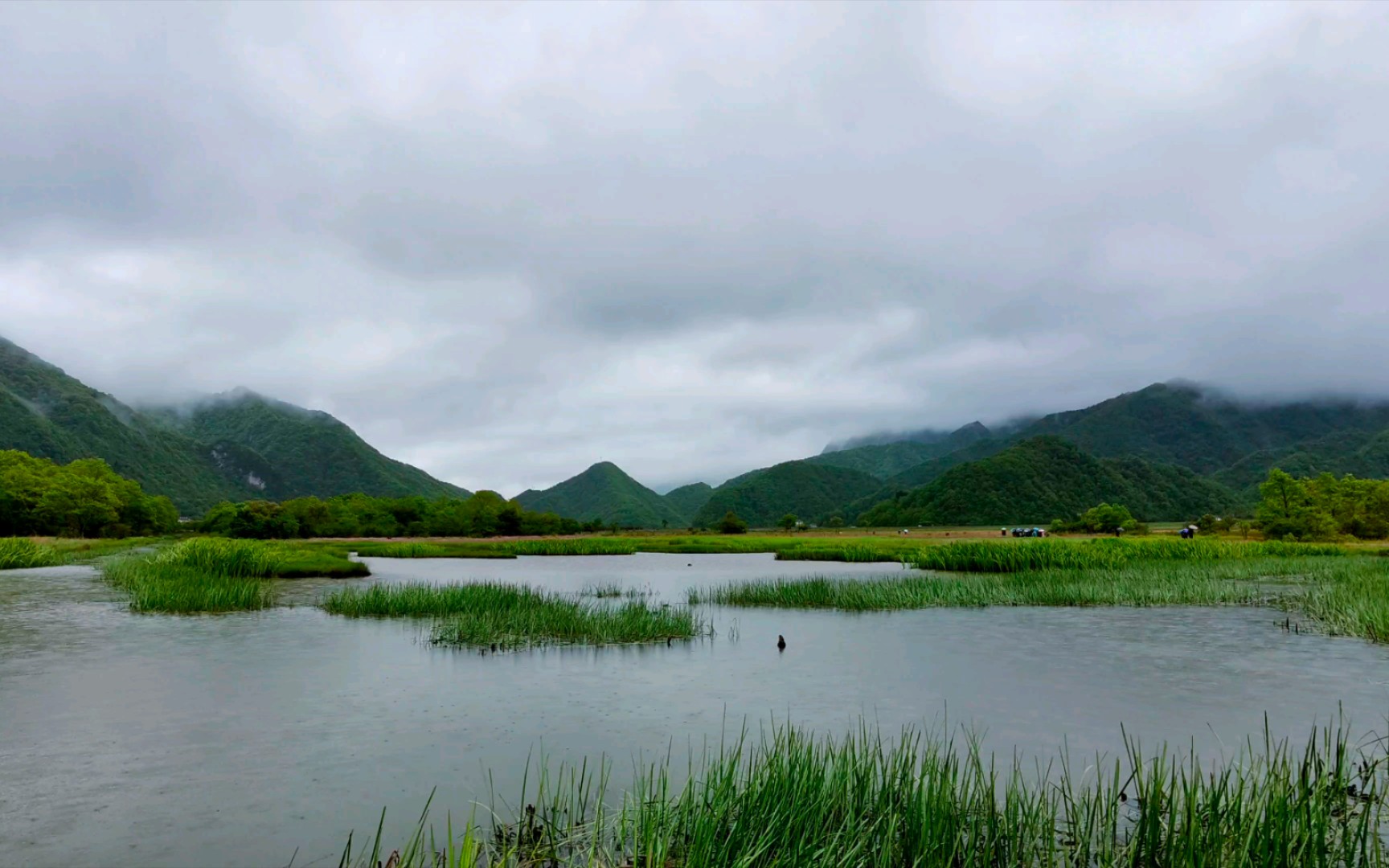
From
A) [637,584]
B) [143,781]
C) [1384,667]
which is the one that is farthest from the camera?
[637,584]

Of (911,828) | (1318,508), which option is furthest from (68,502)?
(1318,508)

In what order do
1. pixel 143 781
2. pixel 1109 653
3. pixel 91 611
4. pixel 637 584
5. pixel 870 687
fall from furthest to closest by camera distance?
pixel 637 584 → pixel 91 611 → pixel 1109 653 → pixel 870 687 → pixel 143 781

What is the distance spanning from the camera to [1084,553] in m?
41.2

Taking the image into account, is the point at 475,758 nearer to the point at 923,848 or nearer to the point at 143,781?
the point at 143,781

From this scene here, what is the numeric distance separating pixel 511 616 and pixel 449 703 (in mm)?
8014

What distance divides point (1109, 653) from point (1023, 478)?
144716 mm

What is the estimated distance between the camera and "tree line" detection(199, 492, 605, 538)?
8462 cm

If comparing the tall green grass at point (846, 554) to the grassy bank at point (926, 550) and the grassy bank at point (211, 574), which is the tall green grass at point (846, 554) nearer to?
the grassy bank at point (926, 550)

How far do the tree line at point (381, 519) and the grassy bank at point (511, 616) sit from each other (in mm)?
64833

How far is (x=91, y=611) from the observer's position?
24.9 metres

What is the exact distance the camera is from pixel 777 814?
247 inches

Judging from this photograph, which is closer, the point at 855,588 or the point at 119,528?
the point at 855,588

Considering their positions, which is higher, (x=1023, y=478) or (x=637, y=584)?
(x=1023, y=478)

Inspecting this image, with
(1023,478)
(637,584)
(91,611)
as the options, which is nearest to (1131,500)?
(1023,478)
